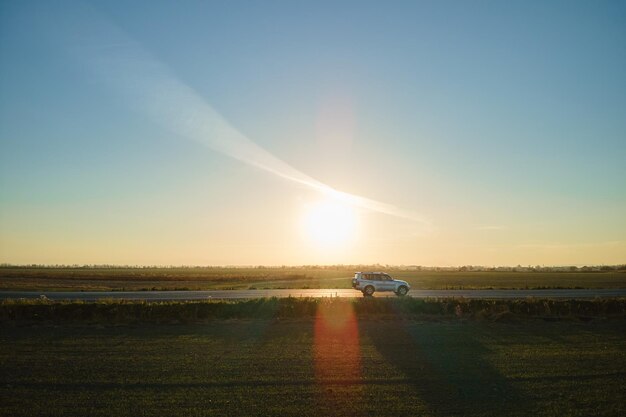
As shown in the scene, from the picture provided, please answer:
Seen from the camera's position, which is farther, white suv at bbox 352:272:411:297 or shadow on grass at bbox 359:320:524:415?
white suv at bbox 352:272:411:297

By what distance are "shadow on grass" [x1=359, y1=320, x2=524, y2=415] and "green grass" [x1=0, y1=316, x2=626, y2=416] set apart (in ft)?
0.15

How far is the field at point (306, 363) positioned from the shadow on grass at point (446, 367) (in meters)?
0.05

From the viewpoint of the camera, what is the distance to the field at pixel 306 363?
457 inches

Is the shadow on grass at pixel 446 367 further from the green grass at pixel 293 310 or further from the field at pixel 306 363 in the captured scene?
the green grass at pixel 293 310

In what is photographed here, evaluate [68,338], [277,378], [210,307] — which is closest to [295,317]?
[210,307]

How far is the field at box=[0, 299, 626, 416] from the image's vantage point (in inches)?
457

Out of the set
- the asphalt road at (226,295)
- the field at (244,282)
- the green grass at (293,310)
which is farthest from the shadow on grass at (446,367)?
the field at (244,282)

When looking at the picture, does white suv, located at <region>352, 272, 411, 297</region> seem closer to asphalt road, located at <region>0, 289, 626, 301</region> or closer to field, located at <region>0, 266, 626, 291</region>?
asphalt road, located at <region>0, 289, 626, 301</region>

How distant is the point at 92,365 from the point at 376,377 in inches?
349

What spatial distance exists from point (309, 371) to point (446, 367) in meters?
4.45

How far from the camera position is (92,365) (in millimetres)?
15336

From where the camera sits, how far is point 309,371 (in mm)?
14820

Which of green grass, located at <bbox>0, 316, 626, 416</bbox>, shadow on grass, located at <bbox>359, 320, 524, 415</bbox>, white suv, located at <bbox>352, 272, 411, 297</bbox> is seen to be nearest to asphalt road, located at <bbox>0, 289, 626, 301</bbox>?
white suv, located at <bbox>352, 272, 411, 297</bbox>

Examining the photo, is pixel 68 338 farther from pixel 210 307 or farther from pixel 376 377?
pixel 376 377
